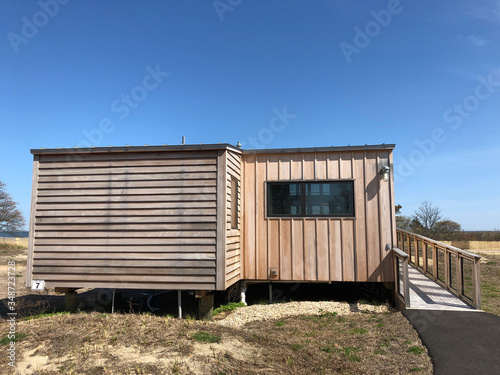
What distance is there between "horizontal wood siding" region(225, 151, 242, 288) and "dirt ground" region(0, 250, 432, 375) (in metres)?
1.30

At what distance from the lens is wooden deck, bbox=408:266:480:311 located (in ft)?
17.4

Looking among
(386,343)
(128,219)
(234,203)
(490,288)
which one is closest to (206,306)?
(234,203)

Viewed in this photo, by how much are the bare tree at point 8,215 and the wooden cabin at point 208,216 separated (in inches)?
885

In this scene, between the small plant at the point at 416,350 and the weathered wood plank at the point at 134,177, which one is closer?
the small plant at the point at 416,350

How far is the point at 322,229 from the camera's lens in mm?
6957

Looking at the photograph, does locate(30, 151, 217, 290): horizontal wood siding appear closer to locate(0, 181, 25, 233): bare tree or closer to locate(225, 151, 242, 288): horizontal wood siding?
locate(225, 151, 242, 288): horizontal wood siding

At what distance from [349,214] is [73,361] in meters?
5.35

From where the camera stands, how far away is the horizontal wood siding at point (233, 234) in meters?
6.36

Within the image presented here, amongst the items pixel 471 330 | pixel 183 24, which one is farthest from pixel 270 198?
pixel 183 24

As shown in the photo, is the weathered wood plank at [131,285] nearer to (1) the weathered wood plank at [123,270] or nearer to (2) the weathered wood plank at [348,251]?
(1) the weathered wood plank at [123,270]

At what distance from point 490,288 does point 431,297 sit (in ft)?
13.3

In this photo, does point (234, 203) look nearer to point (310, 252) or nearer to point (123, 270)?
point (310, 252)

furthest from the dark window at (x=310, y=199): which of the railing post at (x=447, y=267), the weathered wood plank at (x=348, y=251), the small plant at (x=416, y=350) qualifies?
the small plant at (x=416, y=350)

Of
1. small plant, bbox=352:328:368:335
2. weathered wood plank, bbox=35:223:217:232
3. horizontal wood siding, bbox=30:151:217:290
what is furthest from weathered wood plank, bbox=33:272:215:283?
small plant, bbox=352:328:368:335
